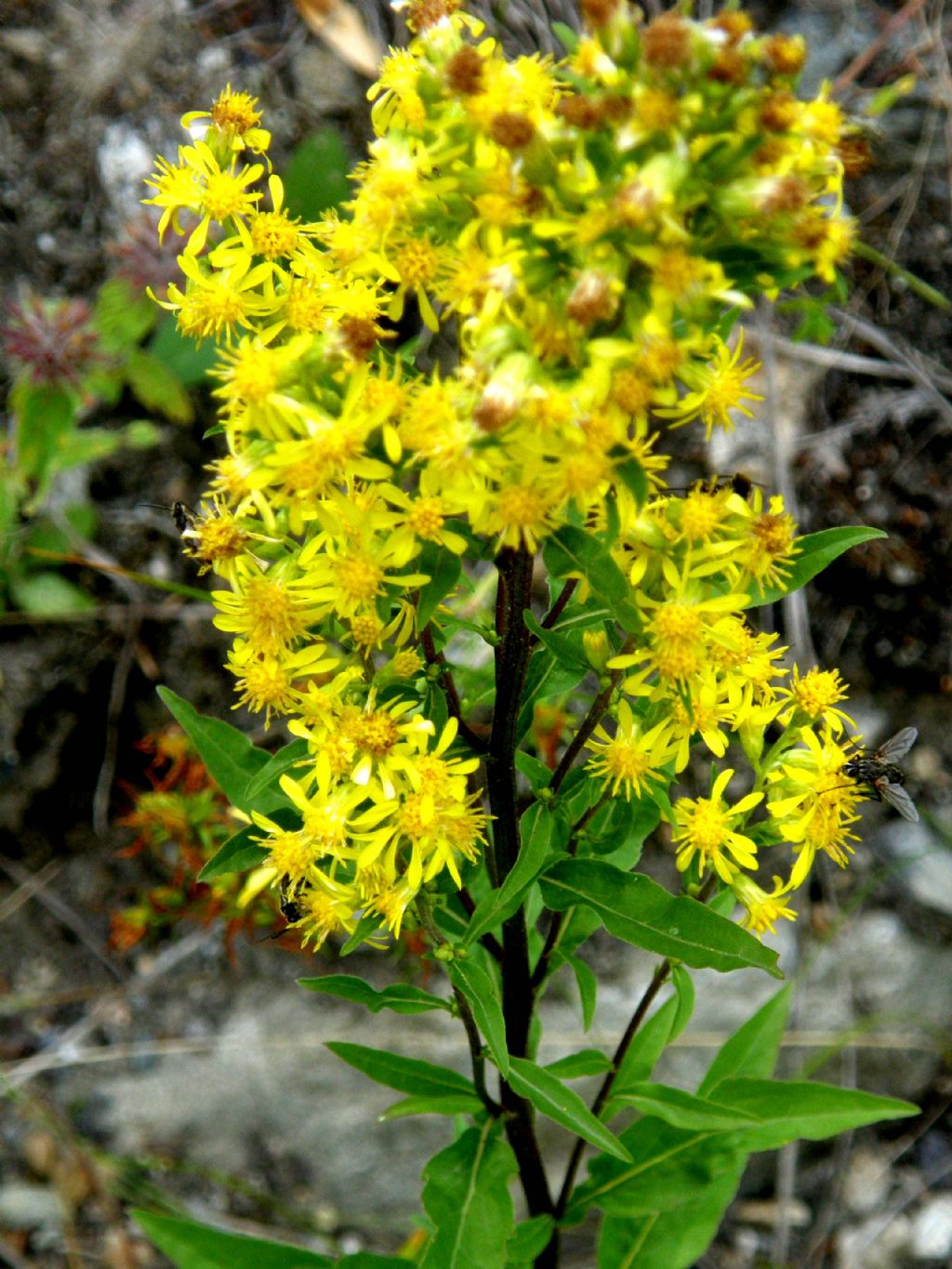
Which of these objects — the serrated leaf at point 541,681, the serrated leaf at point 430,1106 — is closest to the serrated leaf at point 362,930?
the serrated leaf at point 541,681

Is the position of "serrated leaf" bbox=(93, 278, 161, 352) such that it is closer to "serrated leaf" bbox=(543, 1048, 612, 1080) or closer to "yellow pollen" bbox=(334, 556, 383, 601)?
"yellow pollen" bbox=(334, 556, 383, 601)

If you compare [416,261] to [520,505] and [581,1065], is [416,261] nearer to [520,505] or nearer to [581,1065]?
[520,505]

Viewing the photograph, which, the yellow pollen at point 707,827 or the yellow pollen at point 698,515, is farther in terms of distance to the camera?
the yellow pollen at point 707,827

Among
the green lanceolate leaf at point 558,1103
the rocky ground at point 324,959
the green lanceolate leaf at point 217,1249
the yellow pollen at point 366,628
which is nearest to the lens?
the yellow pollen at point 366,628

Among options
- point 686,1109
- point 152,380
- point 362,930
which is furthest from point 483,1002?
point 152,380

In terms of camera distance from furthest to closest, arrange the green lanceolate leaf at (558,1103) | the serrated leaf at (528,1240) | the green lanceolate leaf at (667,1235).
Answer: the green lanceolate leaf at (667,1235), the serrated leaf at (528,1240), the green lanceolate leaf at (558,1103)

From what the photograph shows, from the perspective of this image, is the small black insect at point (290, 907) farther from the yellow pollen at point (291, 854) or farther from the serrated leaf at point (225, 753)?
the serrated leaf at point (225, 753)
